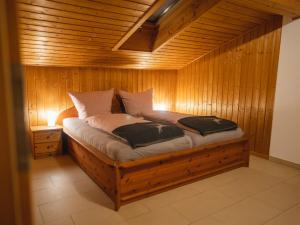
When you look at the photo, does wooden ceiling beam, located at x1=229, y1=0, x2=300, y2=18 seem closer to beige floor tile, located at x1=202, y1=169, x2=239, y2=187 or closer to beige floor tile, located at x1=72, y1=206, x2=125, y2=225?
beige floor tile, located at x1=202, y1=169, x2=239, y2=187

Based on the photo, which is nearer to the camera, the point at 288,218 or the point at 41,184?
the point at 288,218

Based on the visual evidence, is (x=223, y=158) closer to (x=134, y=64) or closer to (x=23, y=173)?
(x=134, y=64)

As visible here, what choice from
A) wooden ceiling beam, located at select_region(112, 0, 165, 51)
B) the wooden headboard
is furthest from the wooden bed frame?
wooden ceiling beam, located at select_region(112, 0, 165, 51)

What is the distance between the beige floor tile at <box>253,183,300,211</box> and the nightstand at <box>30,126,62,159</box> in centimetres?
264

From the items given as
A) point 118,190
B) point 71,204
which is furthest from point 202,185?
point 71,204

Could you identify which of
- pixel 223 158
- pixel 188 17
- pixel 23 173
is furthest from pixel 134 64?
pixel 23 173

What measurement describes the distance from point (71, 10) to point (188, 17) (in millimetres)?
1417

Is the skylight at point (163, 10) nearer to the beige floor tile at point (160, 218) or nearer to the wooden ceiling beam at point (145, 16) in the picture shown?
the wooden ceiling beam at point (145, 16)

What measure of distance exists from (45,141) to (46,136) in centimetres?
7

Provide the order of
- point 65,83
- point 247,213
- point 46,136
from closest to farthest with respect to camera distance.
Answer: point 247,213
point 46,136
point 65,83

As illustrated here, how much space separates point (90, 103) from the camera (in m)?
3.45

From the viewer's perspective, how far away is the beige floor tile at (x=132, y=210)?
187 cm

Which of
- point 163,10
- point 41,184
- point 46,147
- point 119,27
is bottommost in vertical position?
point 41,184

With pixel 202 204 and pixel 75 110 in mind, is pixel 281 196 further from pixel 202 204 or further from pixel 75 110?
pixel 75 110
